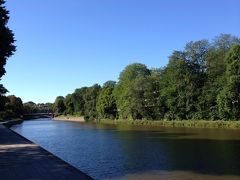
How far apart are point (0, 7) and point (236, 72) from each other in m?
44.7

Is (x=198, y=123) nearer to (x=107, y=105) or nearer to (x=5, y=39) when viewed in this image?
(x=5, y=39)

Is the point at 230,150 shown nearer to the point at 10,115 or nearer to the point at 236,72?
the point at 236,72

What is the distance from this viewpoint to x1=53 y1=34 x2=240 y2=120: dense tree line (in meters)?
69.5

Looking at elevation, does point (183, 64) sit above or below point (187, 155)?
above

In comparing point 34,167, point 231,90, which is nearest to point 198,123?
point 231,90

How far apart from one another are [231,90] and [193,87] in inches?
575

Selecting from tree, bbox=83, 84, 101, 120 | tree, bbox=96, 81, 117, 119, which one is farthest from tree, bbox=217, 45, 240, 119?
tree, bbox=83, 84, 101, 120

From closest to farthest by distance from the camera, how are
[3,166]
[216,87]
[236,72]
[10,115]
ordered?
[3,166] < [236,72] < [216,87] < [10,115]

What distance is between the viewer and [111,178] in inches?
866

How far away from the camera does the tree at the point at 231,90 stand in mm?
67188

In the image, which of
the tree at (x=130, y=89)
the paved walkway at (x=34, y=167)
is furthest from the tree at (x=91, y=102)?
the paved walkway at (x=34, y=167)

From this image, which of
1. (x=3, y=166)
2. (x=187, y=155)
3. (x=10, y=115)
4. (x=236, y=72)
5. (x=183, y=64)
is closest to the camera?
(x=3, y=166)

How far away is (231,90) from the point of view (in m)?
68.8

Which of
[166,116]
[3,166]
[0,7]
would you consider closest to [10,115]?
[166,116]
